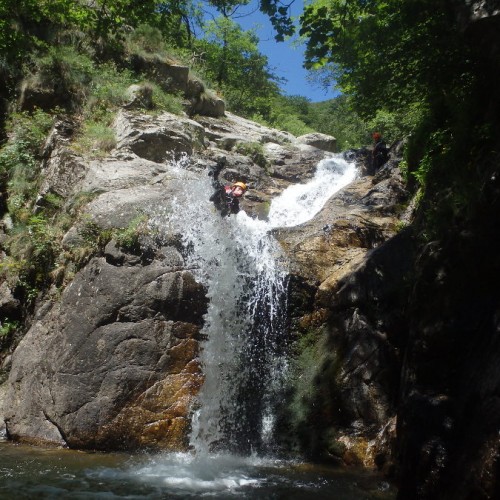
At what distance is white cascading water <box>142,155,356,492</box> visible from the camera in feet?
24.1

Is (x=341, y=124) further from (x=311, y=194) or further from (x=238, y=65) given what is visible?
(x=311, y=194)

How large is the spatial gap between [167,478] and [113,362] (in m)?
2.37

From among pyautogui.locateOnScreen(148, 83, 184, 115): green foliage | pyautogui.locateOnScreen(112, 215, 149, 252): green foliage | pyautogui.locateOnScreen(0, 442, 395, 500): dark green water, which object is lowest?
pyautogui.locateOnScreen(0, 442, 395, 500): dark green water

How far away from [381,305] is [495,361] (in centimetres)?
337

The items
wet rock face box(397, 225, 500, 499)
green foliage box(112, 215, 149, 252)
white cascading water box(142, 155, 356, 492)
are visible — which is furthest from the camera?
Answer: green foliage box(112, 215, 149, 252)

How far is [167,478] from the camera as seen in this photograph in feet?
18.4

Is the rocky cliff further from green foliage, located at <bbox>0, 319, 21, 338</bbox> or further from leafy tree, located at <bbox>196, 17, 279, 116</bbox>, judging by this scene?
leafy tree, located at <bbox>196, 17, 279, 116</bbox>

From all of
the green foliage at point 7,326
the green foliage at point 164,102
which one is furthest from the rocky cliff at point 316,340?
the green foliage at point 164,102

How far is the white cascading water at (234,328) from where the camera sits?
24.1ft

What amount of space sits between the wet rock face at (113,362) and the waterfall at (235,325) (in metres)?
0.34

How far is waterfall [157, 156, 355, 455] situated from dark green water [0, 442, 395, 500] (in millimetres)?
710

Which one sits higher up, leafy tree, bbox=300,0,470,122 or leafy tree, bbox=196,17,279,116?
leafy tree, bbox=196,17,279,116

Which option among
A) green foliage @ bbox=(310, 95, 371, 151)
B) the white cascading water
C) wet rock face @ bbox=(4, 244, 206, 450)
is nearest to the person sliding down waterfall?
the white cascading water

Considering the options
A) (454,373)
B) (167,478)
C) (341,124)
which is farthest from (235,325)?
(341,124)
